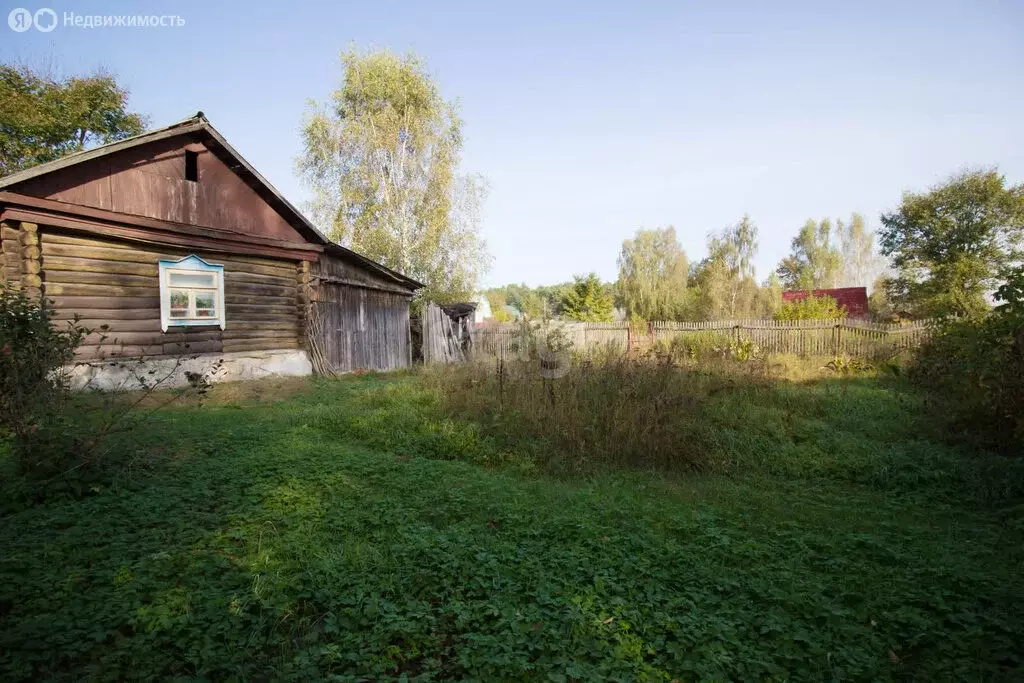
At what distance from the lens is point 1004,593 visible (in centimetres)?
317

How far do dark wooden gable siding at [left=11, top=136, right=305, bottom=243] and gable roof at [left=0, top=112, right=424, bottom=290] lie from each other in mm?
183

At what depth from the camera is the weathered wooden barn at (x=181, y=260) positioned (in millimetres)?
9594

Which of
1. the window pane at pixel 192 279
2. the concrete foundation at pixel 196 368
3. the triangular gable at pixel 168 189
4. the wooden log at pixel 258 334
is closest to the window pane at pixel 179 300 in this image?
the window pane at pixel 192 279

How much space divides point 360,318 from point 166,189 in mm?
6097

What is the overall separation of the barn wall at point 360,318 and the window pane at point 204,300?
2756 millimetres

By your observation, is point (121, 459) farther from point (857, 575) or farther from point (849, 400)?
point (849, 400)

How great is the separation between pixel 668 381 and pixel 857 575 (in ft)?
14.9

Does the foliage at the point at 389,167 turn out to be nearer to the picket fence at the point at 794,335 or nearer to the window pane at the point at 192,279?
the picket fence at the point at 794,335

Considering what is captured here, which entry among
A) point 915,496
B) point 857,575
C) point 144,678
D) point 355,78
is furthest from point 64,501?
point 355,78

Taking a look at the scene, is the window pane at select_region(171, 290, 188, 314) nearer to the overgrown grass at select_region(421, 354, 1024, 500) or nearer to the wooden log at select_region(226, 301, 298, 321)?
the wooden log at select_region(226, 301, 298, 321)

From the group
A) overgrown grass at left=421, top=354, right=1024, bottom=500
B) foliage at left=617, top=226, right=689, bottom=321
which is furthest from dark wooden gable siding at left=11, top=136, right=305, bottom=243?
foliage at left=617, top=226, right=689, bottom=321

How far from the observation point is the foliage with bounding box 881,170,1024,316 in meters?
27.0

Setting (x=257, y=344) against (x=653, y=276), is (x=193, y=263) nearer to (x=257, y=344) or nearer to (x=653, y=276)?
(x=257, y=344)

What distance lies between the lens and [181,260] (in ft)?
37.6
